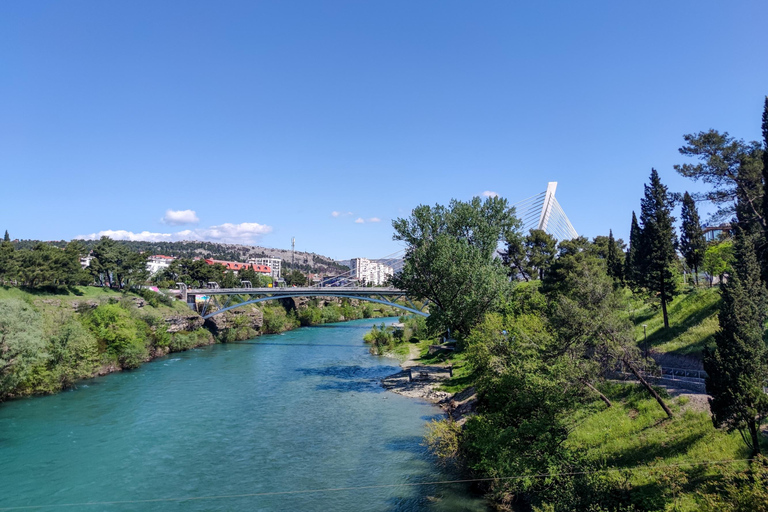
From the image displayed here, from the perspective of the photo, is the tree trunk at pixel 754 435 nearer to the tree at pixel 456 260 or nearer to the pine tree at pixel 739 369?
the pine tree at pixel 739 369

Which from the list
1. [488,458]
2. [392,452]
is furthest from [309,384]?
[488,458]

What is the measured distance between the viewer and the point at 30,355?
82.5 ft

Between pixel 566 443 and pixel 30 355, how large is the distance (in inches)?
1070

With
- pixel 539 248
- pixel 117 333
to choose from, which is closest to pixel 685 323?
pixel 539 248

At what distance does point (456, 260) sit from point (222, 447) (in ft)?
56.7

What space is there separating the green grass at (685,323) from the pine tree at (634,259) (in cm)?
222

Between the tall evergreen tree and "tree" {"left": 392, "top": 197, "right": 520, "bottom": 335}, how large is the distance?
26.2 feet

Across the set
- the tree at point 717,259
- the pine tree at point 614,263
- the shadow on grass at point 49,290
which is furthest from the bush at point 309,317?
the tree at point 717,259

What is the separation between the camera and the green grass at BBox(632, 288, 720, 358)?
21938 mm

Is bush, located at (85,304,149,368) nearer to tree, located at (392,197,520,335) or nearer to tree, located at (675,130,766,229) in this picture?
tree, located at (392,197,520,335)

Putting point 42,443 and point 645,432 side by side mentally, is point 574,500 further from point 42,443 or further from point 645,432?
point 42,443

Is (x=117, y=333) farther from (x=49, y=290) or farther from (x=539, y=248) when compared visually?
(x=539, y=248)

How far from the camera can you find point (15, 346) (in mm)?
24250

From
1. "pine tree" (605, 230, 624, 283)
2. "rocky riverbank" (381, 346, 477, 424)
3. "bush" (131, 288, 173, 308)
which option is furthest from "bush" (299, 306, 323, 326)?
"pine tree" (605, 230, 624, 283)
